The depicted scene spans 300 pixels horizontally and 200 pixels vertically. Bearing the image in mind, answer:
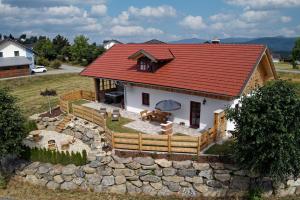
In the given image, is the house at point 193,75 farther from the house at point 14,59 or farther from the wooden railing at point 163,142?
the house at point 14,59

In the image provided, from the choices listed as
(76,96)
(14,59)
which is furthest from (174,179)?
(14,59)

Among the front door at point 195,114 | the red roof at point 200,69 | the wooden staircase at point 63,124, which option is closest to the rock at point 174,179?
the front door at point 195,114

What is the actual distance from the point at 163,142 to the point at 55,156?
660cm

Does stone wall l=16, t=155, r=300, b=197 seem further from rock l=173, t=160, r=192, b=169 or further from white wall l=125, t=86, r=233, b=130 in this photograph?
white wall l=125, t=86, r=233, b=130

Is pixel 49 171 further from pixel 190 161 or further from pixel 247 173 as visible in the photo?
pixel 247 173

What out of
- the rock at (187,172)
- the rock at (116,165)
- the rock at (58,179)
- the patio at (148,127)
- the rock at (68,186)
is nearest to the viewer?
the rock at (187,172)

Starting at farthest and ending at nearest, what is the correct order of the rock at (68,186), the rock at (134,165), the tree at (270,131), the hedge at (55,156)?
the hedge at (55,156)
the rock at (68,186)
the rock at (134,165)
the tree at (270,131)

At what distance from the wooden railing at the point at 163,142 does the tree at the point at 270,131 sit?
2297mm

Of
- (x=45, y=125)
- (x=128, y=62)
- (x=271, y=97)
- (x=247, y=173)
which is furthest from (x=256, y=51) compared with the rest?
(x=45, y=125)

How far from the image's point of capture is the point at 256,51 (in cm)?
1816

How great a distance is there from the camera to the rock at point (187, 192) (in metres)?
14.4

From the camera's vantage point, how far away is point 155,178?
14664 mm

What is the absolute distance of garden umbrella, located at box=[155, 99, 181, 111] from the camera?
18484mm

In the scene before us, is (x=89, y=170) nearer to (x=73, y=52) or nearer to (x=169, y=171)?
(x=169, y=171)
